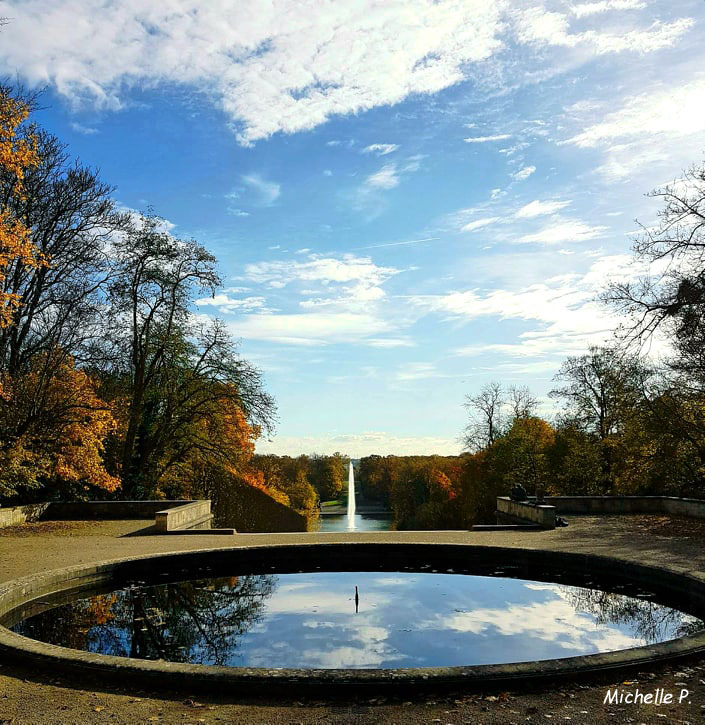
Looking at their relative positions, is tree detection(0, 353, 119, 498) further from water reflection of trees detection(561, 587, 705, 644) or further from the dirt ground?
water reflection of trees detection(561, 587, 705, 644)

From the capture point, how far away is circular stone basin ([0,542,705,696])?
6.54 meters

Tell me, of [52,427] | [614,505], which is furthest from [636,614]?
[52,427]

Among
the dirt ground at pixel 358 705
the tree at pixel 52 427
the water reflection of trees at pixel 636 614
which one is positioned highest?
the tree at pixel 52 427

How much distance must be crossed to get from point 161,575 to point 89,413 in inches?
400

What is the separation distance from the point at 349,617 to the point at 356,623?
32cm

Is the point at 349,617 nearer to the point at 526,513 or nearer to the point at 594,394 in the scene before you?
the point at 526,513

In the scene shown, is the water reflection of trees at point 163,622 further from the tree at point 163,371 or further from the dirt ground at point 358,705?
the tree at point 163,371

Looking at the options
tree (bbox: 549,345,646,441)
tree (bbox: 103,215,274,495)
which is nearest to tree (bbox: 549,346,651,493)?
tree (bbox: 549,345,646,441)

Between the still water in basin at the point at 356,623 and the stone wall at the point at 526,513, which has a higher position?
the stone wall at the point at 526,513

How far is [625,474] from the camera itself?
94.6ft

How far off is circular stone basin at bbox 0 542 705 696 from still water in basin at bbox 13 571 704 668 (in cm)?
3

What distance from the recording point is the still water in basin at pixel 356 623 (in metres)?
8.30

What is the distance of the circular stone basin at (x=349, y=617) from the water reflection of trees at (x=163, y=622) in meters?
0.03

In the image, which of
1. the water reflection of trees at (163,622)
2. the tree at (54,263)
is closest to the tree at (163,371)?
the tree at (54,263)
